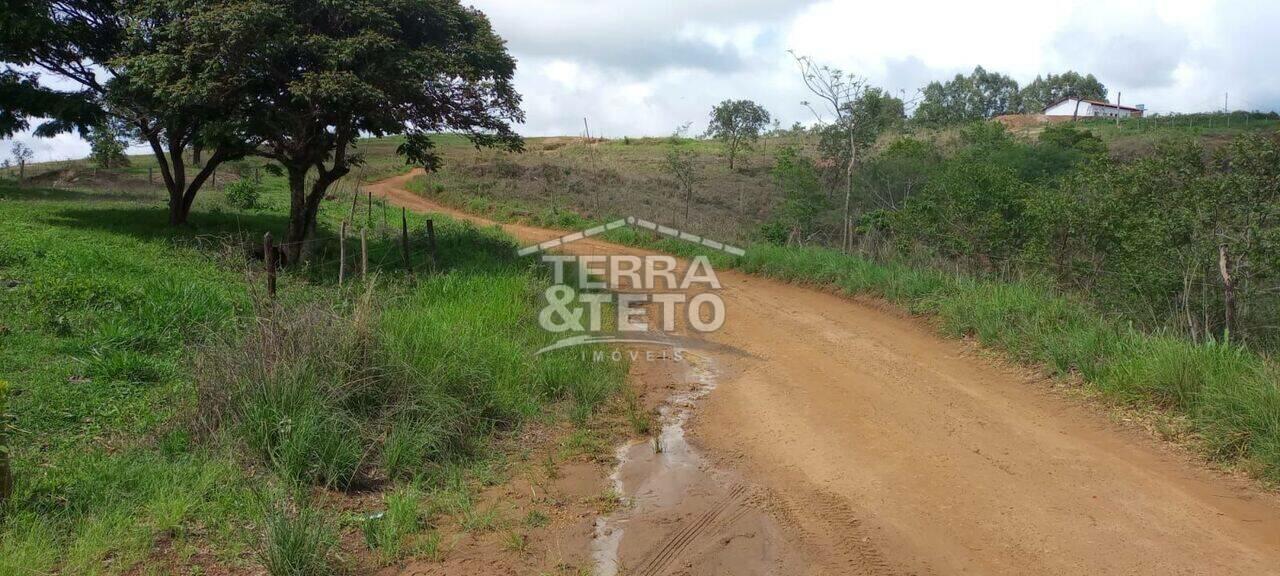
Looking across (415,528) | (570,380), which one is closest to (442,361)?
(570,380)

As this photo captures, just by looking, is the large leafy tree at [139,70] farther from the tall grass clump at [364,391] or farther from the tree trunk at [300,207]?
the tall grass clump at [364,391]

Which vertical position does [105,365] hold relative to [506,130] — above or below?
below

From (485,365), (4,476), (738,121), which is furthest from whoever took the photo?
(738,121)

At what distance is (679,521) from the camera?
185 inches

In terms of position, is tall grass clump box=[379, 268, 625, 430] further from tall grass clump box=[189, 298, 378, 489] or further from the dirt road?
the dirt road

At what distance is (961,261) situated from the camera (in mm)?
12281

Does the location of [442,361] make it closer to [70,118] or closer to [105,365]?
[105,365]

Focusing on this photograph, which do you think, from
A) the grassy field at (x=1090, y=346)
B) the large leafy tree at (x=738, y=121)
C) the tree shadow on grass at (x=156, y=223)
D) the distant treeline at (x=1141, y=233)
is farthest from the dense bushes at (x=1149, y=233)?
the large leafy tree at (x=738, y=121)

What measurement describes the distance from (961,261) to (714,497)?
28.9 feet

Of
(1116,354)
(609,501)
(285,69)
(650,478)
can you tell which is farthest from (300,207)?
(1116,354)

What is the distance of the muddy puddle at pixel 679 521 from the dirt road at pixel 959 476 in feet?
0.37

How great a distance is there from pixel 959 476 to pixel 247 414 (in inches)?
191

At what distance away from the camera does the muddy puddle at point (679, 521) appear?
13.7 ft

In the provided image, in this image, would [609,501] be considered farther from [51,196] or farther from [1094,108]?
[1094,108]
